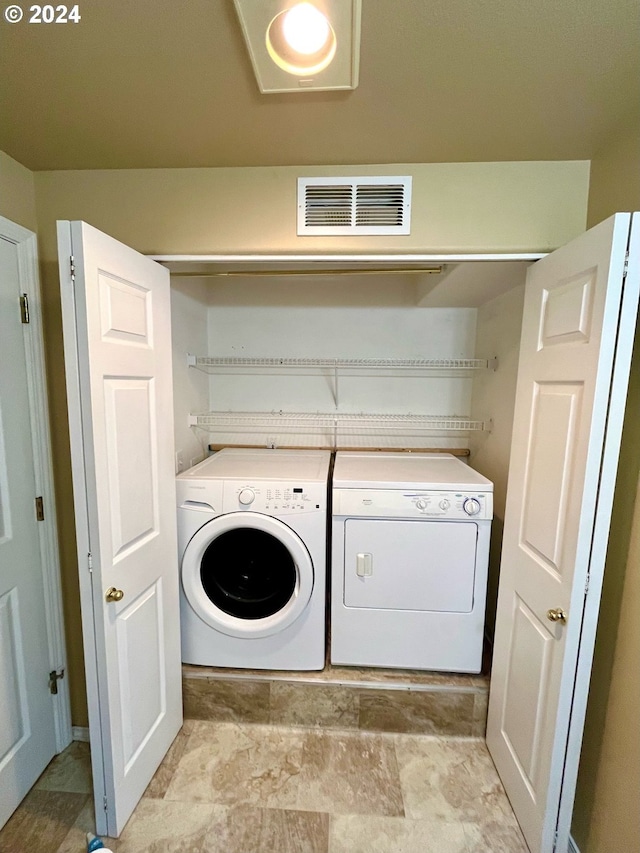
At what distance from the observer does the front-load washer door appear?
1.67 meters

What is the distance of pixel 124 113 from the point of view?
1.12 meters

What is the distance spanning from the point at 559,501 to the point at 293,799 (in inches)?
59.8

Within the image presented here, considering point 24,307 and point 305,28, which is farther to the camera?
point 24,307

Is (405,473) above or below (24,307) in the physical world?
below

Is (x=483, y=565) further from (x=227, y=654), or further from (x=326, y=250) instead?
(x=326, y=250)

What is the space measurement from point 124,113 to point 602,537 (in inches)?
74.4

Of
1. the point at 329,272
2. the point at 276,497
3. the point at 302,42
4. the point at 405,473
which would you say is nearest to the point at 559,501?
the point at 405,473

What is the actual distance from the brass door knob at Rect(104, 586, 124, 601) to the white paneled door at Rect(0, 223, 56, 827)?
453mm

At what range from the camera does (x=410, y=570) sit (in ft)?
5.53

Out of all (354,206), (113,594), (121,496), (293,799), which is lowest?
(293,799)

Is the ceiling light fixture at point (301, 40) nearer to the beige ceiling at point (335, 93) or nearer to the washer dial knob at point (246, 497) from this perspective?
the beige ceiling at point (335, 93)

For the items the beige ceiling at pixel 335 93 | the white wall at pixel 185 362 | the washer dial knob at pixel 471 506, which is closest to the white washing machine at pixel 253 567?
the white wall at pixel 185 362

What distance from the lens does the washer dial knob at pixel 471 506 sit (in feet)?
5.33

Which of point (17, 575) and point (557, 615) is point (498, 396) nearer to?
point (557, 615)
